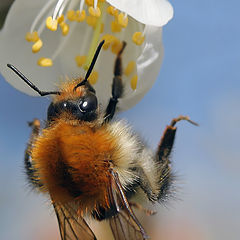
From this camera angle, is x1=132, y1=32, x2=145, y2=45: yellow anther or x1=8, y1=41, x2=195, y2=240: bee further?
x1=132, y1=32, x2=145, y2=45: yellow anther

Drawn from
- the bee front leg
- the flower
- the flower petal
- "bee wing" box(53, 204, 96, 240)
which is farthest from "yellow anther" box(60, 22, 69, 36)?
"bee wing" box(53, 204, 96, 240)

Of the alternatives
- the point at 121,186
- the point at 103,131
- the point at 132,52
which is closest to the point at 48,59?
the point at 132,52

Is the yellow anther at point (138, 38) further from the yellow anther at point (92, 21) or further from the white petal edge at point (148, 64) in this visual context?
the yellow anther at point (92, 21)

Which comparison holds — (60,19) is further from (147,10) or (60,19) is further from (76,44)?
(147,10)

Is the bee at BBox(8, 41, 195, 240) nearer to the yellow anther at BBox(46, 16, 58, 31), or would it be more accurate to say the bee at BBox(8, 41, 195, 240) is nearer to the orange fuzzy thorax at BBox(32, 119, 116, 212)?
the orange fuzzy thorax at BBox(32, 119, 116, 212)

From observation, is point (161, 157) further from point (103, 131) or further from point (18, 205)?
point (18, 205)
